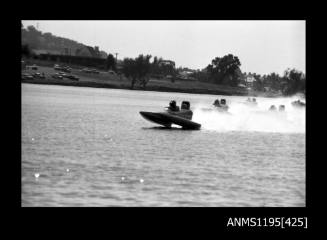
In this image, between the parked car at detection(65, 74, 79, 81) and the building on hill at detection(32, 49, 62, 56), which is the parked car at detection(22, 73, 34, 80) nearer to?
the building on hill at detection(32, 49, 62, 56)

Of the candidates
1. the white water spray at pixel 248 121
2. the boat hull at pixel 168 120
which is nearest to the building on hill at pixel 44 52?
the white water spray at pixel 248 121

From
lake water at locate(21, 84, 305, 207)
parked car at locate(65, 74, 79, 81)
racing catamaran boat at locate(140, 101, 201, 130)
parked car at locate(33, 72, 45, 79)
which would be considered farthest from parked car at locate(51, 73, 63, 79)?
racing catamaran boat at locate(140, 101, 201, 130)

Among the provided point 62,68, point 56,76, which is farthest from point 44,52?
point 62,68

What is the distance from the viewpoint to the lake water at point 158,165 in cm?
3049

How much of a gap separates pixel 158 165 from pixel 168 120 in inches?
762

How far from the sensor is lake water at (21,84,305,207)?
3049cm

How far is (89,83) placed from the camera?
199500 millimetres

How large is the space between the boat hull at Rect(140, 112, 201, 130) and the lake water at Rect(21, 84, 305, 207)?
585mm

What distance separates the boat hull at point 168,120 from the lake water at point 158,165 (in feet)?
1.92

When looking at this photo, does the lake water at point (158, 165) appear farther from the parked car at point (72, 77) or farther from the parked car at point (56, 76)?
the parked car at point (72, 77)

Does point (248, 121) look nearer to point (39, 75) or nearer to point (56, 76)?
point (39, 75)

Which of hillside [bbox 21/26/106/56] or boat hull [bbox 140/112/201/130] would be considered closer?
boat hull [bbox 140/112/201/130]

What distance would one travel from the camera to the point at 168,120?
2345 inches
